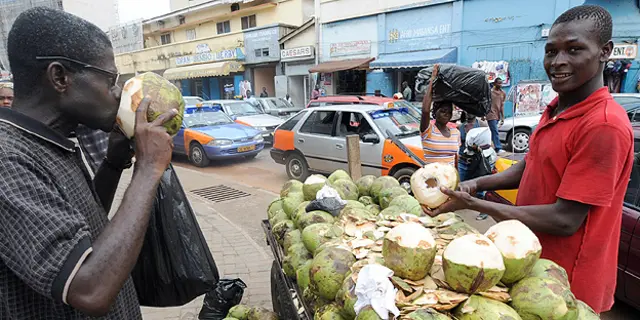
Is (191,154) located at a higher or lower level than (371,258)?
lower

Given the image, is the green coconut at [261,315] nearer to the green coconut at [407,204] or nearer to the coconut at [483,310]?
the green coconut at [407,204]

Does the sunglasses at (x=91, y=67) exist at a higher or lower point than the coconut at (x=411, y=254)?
higher

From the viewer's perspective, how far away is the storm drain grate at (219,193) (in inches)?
282

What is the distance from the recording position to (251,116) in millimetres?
13336

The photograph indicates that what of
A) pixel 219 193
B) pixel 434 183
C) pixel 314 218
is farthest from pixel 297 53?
pixel 434 183

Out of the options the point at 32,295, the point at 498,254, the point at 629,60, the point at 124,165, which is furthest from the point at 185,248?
the point at 629,60

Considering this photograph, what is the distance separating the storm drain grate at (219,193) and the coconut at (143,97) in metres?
5.71

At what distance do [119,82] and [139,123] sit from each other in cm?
39

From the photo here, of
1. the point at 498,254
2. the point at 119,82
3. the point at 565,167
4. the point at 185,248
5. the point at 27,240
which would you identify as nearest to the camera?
the point at 27,240

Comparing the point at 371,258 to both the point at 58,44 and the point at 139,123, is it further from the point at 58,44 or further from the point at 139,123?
the point at 58,44

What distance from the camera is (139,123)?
1.30 metres

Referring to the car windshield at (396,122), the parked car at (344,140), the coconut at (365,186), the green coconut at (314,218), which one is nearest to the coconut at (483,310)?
the green coconut at (314,218)

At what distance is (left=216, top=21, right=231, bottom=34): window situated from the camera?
2686 cm

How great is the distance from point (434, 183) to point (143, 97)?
156 centimetres
